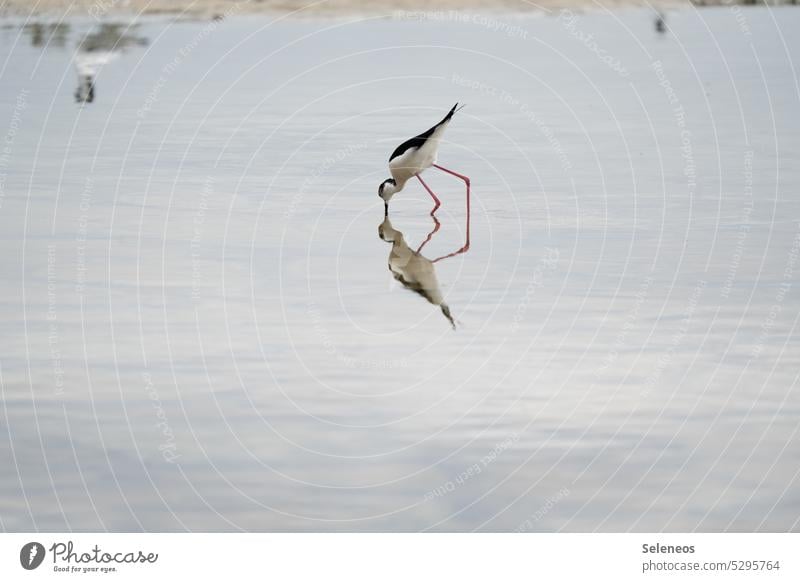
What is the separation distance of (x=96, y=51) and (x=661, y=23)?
8.78 metres

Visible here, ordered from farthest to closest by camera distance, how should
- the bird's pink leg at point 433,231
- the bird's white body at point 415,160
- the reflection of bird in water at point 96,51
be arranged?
the reflection of bird in water at point 96,51 < the bird's white body at point 415,160 < the bird's pink leg at point 433,231

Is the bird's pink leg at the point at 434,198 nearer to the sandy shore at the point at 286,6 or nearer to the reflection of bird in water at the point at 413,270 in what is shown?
the reflection of bird in water at the point at 413,270

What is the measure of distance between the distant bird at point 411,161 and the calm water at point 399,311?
0.67 ft

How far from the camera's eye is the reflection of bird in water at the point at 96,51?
20.5 m

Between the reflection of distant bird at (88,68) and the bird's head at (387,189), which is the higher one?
the reflection of distant bird at (88,68)

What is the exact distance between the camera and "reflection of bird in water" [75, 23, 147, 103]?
2048 cm

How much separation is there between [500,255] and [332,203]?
220 centimetres

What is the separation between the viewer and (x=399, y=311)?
34.0ft

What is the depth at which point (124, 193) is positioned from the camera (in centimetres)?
1378

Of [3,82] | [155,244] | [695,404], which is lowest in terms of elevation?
[695,404]

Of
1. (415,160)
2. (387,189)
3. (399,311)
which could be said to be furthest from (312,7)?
(399,311)

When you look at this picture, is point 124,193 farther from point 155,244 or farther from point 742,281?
point 742,281

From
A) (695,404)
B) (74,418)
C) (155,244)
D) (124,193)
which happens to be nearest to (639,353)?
(695,404)

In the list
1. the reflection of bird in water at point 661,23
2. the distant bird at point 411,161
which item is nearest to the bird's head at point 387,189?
the distant bird at point 411,161
